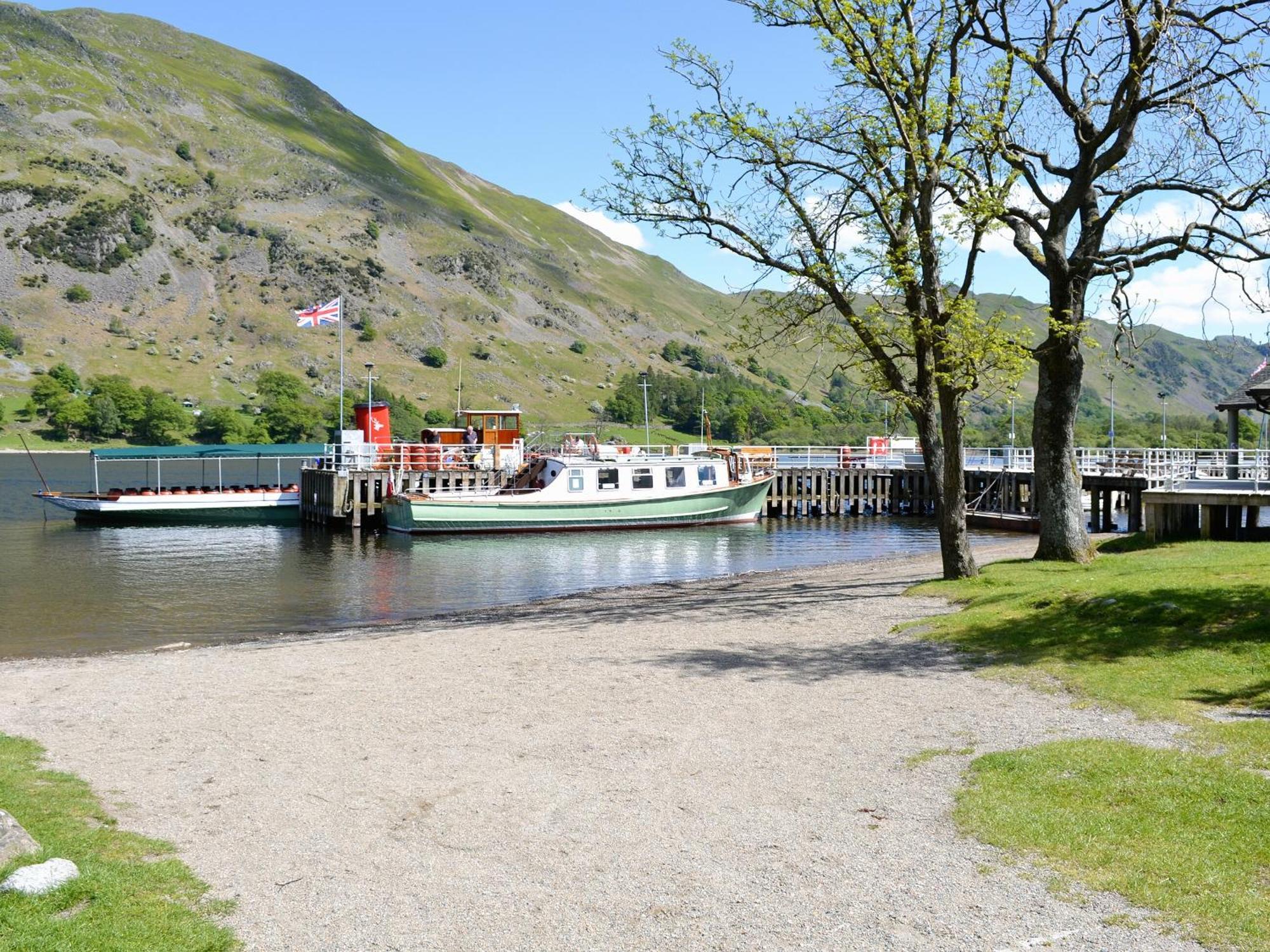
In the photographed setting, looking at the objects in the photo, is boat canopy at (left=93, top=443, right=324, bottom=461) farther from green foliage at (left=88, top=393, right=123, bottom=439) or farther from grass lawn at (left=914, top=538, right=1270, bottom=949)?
green foliage at (left=88, top=393, right=123, bottom=439)

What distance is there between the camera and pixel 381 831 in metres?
9.19

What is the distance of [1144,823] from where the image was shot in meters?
8.44

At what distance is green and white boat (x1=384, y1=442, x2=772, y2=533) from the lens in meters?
51.3

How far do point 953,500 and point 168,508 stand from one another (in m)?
45.0

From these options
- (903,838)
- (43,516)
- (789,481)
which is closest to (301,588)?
(903,838)

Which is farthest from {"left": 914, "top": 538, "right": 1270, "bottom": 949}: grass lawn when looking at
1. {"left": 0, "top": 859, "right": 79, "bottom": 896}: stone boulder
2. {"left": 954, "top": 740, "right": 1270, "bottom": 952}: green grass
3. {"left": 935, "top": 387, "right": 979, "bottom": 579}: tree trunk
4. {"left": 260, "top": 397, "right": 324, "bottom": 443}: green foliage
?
{"left": 260, "top": 397, "right": 324, "bottom": 443}: green foliage

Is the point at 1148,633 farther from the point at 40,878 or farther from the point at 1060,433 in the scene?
the point at 40,878

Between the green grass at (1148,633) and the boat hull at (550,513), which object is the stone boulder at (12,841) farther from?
the boat hull at (550,513)

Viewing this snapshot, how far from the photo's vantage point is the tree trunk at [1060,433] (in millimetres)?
22500

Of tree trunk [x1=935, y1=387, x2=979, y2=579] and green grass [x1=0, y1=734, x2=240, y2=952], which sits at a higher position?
tree trunk [x1=935, y1=387, x2=979, y2=579]

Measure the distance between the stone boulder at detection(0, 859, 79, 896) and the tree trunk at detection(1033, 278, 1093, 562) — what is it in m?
19.9

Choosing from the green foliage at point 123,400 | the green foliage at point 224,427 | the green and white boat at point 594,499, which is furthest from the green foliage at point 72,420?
the green and white boat at point 594,499

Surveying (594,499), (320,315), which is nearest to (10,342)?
(320,315)

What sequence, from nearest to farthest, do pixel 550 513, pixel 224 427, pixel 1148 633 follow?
pixel 1148 633 < pixel 550 513 < pixel 224 427
